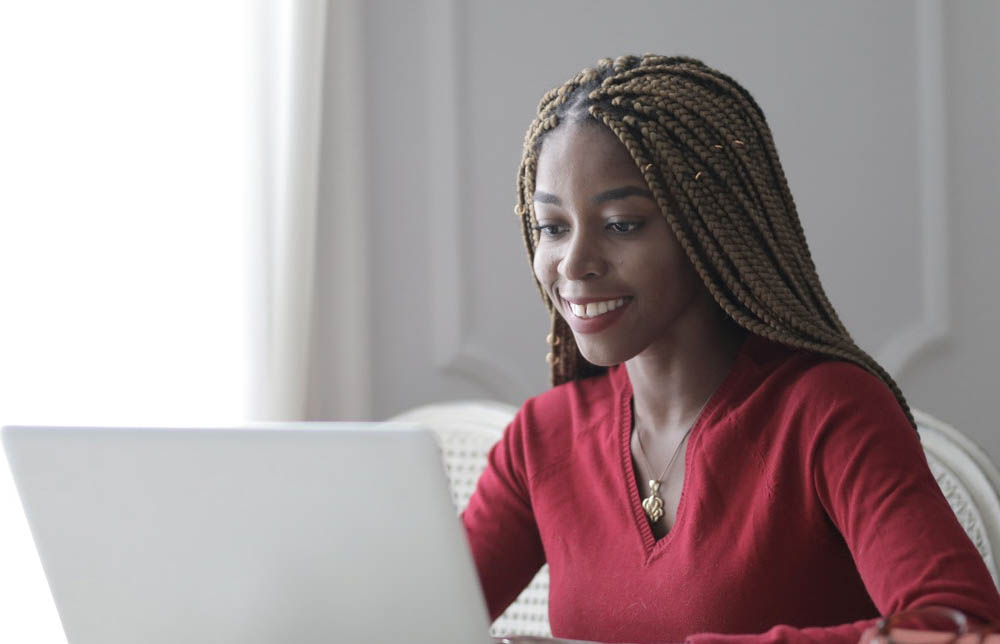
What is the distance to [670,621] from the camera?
112 cm

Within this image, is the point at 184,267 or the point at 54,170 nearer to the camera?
the point at 54,170

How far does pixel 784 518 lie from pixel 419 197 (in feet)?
3.94

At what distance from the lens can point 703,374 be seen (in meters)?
1.23

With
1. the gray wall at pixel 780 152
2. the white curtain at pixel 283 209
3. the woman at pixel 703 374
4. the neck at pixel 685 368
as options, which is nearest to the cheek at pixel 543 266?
the woman at pixel 703 374

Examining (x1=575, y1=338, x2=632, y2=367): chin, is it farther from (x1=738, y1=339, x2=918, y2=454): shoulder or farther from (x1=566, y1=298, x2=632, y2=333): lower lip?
(x1=738, y1=339, x2=918, y2=454): shoulder

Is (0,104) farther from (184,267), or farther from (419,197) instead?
(419,197)

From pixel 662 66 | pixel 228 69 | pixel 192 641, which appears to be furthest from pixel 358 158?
pixel 192 641

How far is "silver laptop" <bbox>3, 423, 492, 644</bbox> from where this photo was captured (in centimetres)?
80

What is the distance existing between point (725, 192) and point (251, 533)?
1.88 ft

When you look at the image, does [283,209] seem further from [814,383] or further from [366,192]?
[814,383]

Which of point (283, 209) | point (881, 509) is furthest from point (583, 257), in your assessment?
point (283, 209)

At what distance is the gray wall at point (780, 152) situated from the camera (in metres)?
1.81

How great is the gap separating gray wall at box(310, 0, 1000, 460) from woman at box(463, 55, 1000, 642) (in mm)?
727

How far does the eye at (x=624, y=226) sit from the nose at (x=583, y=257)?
19 mm
